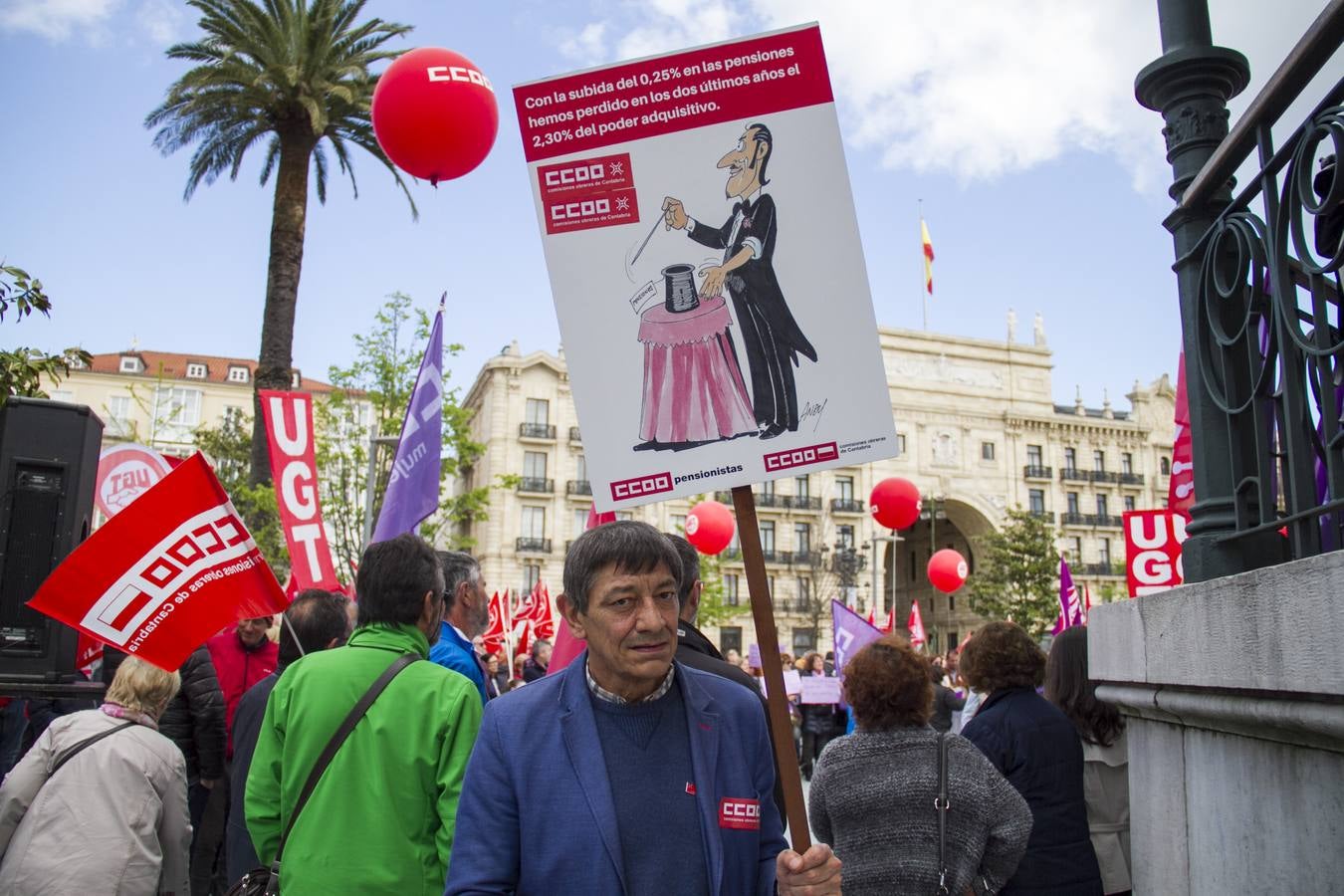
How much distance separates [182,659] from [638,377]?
3308mm

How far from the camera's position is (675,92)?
2805mm

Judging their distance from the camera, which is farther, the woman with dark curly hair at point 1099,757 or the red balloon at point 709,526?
the red balloon at point 709,526

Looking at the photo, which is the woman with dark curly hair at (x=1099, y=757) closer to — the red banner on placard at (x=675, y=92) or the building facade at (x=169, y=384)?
the red banner on placard at (x=675, y=92)

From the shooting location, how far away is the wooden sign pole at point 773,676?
2.35 meters

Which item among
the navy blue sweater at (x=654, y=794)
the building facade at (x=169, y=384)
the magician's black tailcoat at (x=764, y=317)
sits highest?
the building facade at (x=169, y=384)

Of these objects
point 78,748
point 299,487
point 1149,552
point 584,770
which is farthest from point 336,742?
point 1149,552

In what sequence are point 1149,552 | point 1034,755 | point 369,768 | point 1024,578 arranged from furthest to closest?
point 1024,578 < point 1149,552 < point 1034,755 < point 369,768

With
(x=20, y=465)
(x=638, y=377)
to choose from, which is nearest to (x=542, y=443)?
(x=20, y=465)

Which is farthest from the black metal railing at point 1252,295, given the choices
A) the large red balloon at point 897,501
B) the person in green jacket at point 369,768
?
the large red balloon at point 897,501

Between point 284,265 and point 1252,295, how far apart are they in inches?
592

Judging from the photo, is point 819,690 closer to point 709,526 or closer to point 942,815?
point 709,526

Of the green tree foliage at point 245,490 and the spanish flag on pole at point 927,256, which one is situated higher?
the spanish flag on pole at point 927,256

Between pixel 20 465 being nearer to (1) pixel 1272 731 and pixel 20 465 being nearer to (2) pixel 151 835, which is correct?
(2) pixel 151 835

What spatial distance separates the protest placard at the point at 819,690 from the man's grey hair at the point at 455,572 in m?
11.9
